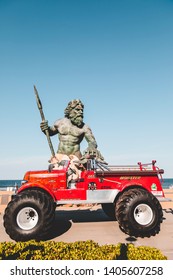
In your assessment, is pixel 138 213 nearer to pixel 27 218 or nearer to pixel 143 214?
pixel 143 214

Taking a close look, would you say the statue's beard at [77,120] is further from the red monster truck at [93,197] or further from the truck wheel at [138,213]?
the truck wheel at [138,213]

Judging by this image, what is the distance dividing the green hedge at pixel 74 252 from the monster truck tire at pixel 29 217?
1.36 metres

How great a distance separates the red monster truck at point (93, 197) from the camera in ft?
17.0

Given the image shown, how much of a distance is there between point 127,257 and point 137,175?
3.07 meters

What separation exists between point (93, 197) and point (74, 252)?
8.17 feet

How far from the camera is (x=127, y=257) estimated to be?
3203mm

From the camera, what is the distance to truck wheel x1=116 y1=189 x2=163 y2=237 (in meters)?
5.39

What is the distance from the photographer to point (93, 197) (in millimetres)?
5887

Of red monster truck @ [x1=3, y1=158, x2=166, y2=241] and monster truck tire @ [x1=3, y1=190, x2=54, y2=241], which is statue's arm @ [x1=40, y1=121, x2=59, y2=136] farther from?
monster truck tire @ [x1=3, y1=190, x2=54, y2=241]

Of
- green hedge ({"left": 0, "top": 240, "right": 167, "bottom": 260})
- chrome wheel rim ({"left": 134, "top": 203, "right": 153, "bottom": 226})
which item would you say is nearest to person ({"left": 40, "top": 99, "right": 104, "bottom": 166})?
chrome wheel rim ({"left": 134, "top": 203, "right": 153, "bottom": 226})

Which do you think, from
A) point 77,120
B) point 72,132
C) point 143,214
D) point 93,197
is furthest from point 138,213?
point 77,120

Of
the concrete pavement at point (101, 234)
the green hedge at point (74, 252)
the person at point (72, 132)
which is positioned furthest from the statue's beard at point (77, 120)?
the green hedge at point (74, 252)

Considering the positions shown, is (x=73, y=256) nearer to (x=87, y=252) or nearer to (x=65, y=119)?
(x=87, y=252)
